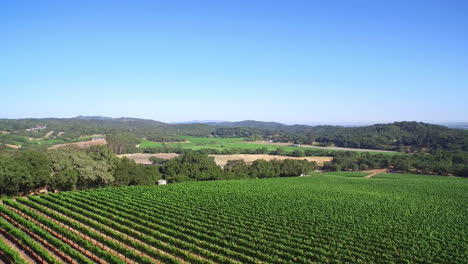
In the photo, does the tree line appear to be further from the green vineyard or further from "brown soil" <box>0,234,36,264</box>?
"brown soil" <box>0,234,36,264</box>

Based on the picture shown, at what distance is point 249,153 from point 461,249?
359ft

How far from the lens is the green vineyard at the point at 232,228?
875 inches

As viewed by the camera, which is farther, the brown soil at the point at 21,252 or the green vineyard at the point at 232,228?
the green vineyard at the point at 232,228

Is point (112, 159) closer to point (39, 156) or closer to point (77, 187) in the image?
point (77, 187)

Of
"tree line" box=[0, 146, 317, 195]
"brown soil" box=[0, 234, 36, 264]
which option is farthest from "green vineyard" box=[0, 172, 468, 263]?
"tree line" box=[0, 146, 317, 195]

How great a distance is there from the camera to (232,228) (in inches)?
1121

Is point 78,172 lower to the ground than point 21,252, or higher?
higher

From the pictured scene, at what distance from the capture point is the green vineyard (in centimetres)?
2222

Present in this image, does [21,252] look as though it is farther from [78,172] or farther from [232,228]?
[78,172]

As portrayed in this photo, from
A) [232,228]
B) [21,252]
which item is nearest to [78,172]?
[21,252]

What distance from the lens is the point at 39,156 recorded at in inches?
1850

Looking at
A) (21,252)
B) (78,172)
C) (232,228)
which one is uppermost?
(78,172)

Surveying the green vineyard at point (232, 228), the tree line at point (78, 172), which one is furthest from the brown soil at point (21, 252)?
the tree line at point (78, 172)

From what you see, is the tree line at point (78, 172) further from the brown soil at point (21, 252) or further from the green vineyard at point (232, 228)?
the brown soil at point (21, 252)
